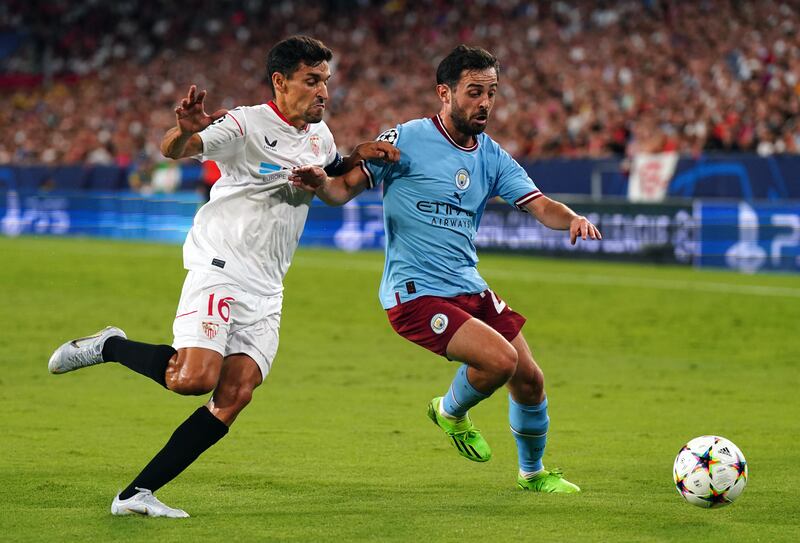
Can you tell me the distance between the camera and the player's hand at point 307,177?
6.15 metres

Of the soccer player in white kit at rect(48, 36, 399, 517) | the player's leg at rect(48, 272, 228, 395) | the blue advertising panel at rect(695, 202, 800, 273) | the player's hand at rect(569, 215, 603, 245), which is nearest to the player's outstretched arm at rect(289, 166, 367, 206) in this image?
the soccer player in white kit at rect(48, 36, 399, 517)

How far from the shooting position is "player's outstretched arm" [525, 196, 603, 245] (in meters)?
6.66

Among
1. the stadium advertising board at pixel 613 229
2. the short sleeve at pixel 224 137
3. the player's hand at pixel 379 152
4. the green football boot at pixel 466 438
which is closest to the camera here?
the short sleeve at pixel 224 137

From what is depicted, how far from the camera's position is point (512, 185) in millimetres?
7082

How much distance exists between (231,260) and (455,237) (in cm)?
133

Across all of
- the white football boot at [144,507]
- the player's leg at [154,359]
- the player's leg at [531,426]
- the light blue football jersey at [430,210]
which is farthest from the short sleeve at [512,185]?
the white football boot at [144,507]

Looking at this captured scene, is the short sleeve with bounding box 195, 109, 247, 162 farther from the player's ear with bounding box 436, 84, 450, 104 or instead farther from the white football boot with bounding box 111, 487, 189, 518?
the white football boot with bounding box 111, 487, 189, 518

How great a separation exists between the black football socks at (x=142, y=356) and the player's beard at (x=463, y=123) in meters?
1.99

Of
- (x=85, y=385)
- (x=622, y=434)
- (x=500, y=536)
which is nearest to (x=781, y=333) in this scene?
(x=622, y=434)

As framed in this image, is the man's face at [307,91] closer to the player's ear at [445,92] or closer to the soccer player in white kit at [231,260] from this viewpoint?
the soccer player in white kit at [231,260]

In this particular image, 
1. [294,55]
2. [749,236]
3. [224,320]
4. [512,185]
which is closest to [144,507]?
Answer: [224,320]

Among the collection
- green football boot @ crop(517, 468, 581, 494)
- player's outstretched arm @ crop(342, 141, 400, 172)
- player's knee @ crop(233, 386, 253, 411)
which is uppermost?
player's outstretched arm @ crop(342, 141, 400, 172)

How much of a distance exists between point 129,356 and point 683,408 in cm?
531

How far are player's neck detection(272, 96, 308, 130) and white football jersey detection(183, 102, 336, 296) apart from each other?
0.01 meters
